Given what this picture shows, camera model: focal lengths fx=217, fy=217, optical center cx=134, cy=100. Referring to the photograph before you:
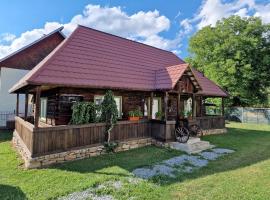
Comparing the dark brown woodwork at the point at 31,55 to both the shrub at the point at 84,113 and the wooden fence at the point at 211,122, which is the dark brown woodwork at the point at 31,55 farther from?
the wooden fence at the point at 211,122

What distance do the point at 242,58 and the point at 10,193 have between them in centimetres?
2521

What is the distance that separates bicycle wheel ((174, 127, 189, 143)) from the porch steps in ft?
0.85

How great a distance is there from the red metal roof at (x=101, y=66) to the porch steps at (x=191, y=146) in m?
2.77

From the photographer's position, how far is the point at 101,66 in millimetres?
10555

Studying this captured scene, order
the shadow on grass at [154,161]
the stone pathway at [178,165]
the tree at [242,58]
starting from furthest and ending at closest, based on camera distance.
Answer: the tree at [242,58] → the shadow on grass at [154,161] → the stone pathway at [178,165]

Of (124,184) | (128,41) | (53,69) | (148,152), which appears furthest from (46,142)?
(128,41)

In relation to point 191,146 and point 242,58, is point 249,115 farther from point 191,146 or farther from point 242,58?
point 191,146

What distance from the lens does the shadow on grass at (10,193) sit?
5.06 metres

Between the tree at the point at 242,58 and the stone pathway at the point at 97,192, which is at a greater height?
the tree at the point at 242,58

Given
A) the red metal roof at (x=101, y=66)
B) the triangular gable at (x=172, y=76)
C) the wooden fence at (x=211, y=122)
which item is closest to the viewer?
the red metal roof at (x=101, y=66)

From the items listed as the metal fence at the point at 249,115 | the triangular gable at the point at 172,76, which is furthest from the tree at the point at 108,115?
the metal fence at the point at 249,115

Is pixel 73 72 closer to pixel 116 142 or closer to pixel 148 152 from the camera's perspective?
pixel 116 142

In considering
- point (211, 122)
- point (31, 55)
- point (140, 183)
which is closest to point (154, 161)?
point (140, 183)

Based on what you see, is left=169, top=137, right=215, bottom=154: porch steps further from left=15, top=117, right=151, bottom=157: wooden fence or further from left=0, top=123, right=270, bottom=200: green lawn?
left=15, top=117, right=151, bottom=157: wooden fence
